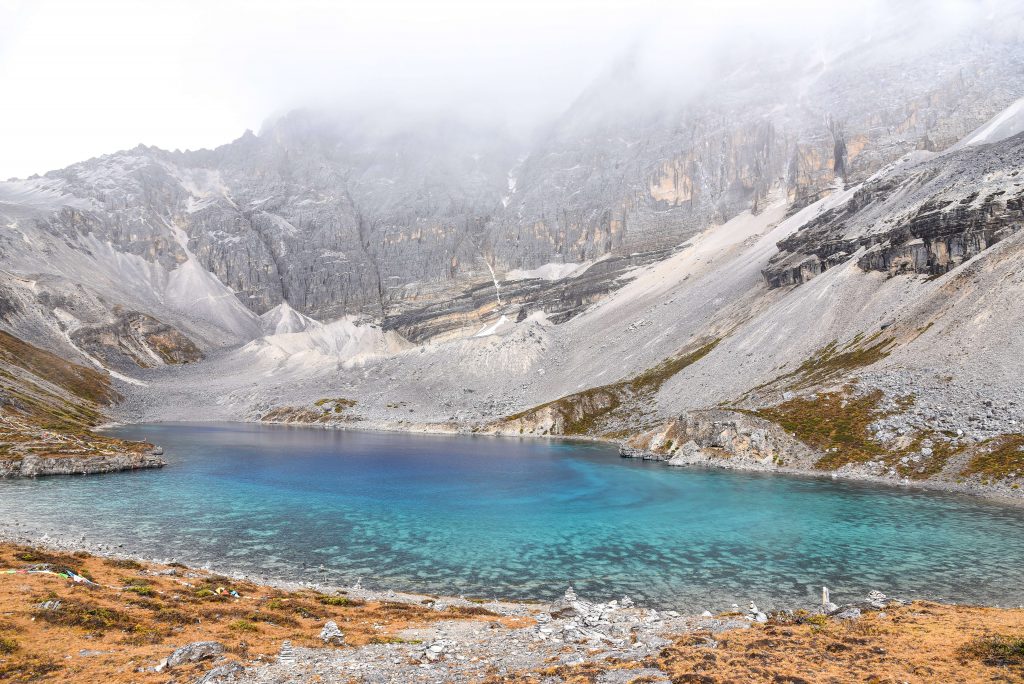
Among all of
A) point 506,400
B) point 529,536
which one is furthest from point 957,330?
point 506,400

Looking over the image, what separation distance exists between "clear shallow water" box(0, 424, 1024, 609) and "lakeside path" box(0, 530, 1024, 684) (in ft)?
27.6

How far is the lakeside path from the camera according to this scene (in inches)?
613

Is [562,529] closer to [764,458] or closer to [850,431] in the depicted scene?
[764,458]

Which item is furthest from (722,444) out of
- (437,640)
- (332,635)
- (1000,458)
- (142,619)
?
(142,619)

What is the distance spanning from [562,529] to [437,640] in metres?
29.8

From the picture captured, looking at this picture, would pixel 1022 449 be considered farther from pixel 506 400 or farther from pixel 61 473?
pixel 506 400

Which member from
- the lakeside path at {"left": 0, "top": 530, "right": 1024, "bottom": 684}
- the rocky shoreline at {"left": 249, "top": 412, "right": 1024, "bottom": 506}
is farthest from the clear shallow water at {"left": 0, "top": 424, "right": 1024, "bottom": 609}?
the lakeside path at {"left": 0, "top": 530, "right": 1024, "bottom": 684}

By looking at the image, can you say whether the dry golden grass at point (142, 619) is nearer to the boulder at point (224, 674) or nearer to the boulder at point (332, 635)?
the boulder at point (332, 635)

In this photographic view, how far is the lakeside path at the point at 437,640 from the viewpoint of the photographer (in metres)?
15.6

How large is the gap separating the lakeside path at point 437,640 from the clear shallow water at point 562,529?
843 centimetres

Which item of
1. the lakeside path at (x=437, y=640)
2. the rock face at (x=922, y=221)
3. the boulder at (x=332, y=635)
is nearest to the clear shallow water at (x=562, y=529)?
the lakeside path at (x=437, y=640)

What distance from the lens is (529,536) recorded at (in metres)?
46.5

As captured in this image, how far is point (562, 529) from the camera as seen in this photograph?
4897cm

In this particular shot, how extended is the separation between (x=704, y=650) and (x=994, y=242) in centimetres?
12753
